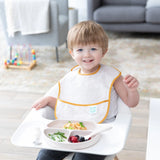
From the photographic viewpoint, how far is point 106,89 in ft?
5.08

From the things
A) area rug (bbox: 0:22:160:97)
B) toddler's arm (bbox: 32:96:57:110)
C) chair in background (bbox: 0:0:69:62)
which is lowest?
area rug (bbox: 0:22:160:97)

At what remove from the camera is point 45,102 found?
1.57 metres

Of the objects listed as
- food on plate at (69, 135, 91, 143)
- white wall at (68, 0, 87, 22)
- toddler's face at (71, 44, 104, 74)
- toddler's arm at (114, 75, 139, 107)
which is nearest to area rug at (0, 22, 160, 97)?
white wall at (68, 0, 87, 22)

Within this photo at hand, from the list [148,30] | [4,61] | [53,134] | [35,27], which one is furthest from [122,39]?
[53,134]

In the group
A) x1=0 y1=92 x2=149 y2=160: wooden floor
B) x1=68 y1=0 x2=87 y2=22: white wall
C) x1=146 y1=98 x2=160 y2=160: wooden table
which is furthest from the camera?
x1=68 y1=0 x2=87 y2=22: white wall

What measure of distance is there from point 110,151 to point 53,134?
0.81ft

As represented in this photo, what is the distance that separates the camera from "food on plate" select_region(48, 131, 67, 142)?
128 centimetres

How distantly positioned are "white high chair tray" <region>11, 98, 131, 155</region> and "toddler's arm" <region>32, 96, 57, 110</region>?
0.03m

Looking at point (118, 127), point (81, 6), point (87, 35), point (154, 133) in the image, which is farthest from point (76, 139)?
point (81, 6)

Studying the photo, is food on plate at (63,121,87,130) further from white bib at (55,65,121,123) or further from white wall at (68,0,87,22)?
white wall at (68,0,87,22)

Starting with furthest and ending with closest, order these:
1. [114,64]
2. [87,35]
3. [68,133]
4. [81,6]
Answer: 1. [81,6]
2. [114,64]
3. [87,35]
4. [68,133]

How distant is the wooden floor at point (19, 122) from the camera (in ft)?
6.89

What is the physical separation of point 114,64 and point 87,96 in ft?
6.83

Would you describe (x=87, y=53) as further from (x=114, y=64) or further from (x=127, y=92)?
(x=114, y=64)
